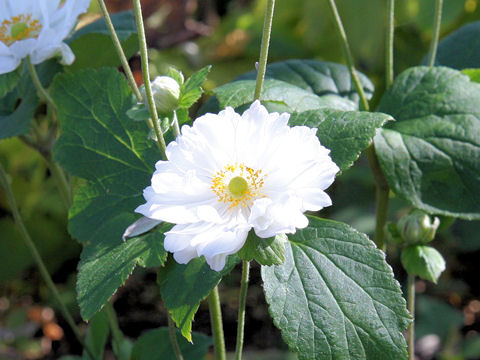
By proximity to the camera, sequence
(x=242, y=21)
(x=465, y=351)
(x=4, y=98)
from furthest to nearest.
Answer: (x=242, y=21) < (x=465, y=351) < (x=4, y=98)

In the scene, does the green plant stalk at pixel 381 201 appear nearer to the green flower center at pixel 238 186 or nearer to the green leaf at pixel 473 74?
the green leaf at pixel 473 74

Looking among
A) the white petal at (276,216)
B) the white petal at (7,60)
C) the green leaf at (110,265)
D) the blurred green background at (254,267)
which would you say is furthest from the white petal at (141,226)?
the blurred green background at (254,267)

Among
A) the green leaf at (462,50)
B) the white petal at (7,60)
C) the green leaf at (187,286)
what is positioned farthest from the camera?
the green leaf at (462,50)

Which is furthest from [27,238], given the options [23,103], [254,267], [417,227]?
[254,267]

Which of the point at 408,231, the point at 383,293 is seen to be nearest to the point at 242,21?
the point at 408,231

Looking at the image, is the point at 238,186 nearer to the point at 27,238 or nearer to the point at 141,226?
the point at 141,226

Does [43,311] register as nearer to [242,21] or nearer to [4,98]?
[4,98]
